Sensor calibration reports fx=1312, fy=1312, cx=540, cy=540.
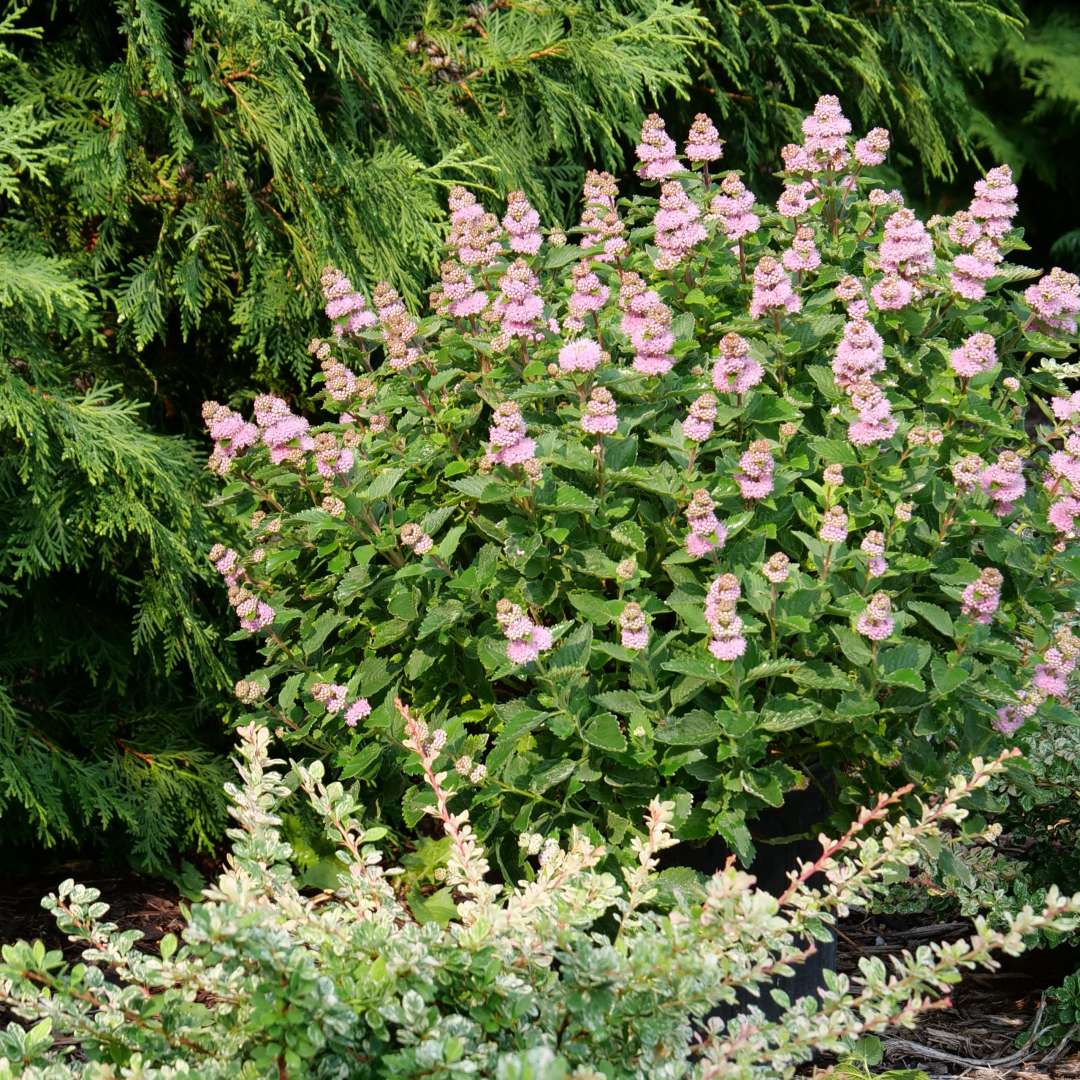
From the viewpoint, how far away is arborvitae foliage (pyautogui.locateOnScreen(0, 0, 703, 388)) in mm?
3055

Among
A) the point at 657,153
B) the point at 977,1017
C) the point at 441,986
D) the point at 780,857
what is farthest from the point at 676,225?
the point at 977,1017

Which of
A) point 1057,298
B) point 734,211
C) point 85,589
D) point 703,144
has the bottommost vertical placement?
point 85,589

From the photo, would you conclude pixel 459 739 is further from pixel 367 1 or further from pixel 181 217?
pixel 367 1

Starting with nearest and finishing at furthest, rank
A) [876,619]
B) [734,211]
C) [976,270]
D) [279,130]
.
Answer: [876,619] → [976,270] → [734,211] → [279,130]

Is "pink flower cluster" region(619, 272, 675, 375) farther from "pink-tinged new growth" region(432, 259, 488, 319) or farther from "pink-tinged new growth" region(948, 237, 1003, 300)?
"pink-tinged new growth" region(948, 237, 1003, 300)

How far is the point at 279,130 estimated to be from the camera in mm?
3086

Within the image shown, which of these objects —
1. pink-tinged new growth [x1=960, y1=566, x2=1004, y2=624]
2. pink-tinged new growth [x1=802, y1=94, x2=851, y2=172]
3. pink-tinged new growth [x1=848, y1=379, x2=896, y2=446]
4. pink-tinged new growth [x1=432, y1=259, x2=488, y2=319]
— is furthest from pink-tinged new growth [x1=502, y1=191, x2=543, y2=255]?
pink-tinged new growth [x1=960, y1=566, x2=1004, y2=624]

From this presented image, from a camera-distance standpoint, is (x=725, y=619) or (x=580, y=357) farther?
(x=580, y=357)

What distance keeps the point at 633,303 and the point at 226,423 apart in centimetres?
81

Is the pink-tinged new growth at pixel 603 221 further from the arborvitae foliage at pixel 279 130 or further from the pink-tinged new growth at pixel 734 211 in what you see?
the arborvitae foliage at pixel 279 130

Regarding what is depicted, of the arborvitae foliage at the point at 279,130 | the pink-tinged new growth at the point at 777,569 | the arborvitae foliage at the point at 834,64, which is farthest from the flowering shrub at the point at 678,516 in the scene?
the arborvitae foliage at the point at 834,64

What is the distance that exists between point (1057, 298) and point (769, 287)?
563mm

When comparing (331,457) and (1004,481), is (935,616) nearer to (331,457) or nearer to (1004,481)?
(1004,481)

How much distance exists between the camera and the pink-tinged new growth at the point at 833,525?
6.95 feet
